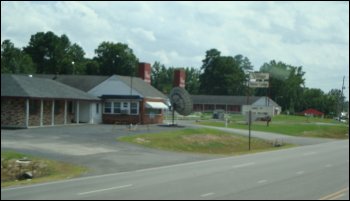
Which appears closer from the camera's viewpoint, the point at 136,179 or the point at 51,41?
the point at 51,41

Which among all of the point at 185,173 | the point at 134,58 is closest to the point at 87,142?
the point at 185,173

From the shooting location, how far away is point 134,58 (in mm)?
99375

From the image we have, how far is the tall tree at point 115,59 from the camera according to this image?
93.6 metres

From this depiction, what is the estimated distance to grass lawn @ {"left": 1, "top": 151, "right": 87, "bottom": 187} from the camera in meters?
19.8

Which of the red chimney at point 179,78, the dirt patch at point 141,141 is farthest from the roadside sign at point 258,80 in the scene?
the red chimney at point 179,78

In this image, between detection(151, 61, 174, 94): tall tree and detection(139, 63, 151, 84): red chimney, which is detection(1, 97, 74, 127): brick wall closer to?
detection(139, 63, 151, 84): red chimney

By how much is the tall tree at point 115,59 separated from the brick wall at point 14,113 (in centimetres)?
6188

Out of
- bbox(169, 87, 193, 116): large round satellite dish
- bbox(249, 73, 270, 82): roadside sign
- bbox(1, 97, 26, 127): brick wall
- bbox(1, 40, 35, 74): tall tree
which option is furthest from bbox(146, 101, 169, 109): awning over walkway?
bbox(1, 40, 35, 74): tall tree

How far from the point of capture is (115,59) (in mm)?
99125

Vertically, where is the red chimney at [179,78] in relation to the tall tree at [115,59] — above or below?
below

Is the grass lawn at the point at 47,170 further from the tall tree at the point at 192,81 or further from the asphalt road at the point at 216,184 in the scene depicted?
the tall tree at the point at 192,81

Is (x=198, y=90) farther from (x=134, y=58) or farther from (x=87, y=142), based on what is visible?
(x=87, y=142)

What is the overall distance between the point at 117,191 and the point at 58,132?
70.9 ft

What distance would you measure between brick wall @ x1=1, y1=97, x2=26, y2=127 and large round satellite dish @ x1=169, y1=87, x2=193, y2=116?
23.5 metres
